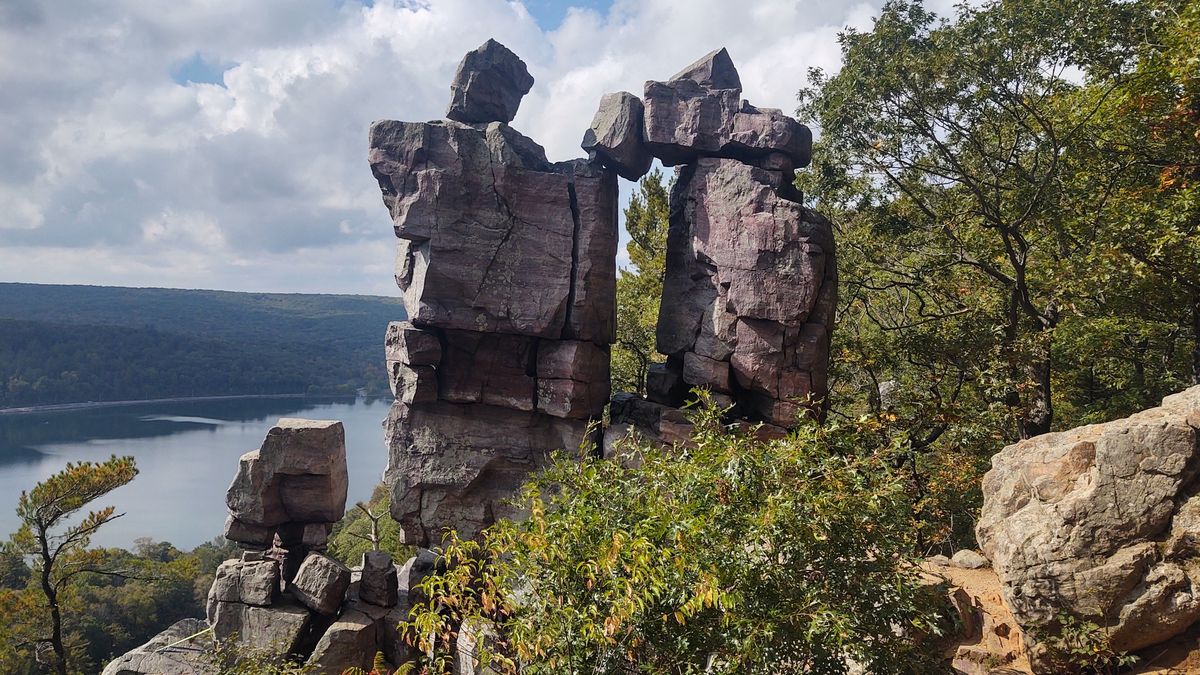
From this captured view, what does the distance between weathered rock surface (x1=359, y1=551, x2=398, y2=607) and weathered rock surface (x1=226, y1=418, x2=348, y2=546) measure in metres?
1.41

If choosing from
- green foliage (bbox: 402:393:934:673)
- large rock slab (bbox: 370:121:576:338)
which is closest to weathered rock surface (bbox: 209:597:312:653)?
large rock slab (bbox: 370:121:576:338)

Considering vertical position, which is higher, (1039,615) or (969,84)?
(969,84)

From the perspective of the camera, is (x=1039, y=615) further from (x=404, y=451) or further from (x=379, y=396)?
(x=379, y=396)

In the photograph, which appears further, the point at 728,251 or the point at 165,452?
the point at 165,452

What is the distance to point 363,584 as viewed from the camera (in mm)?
13125

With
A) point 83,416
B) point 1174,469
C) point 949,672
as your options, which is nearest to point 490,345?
point 949,672

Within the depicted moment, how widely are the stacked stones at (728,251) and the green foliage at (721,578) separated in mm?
6728

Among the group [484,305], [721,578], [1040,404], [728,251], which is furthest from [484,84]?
[1040,404]

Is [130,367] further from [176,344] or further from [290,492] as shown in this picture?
[290,492]

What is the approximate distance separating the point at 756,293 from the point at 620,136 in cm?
448

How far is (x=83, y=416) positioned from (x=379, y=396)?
124ft

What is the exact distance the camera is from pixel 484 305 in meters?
13.8

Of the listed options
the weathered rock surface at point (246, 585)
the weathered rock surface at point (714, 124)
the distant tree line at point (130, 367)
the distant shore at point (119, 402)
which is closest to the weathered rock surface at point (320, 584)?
the weathered rock surface at point (246, 585)

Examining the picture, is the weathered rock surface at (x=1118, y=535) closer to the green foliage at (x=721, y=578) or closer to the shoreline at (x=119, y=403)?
the green foliage at (x=721, y=578)
